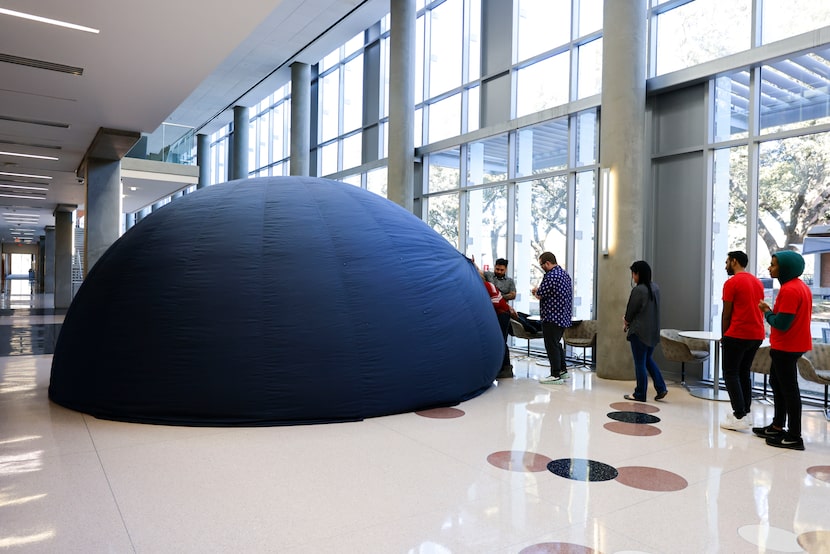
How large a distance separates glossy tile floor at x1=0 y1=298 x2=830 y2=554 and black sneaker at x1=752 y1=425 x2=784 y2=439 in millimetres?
195

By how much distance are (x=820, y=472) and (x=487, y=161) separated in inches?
353

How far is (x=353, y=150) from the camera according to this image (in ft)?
55.1

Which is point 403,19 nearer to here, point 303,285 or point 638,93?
point 638,93

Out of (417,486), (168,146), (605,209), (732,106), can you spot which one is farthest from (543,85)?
(168,146)

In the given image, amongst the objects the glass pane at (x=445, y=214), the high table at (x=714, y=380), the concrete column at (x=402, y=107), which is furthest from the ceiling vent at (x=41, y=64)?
the high table at (x=714, y=380)

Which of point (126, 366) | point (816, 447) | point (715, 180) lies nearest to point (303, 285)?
point (126, 366)

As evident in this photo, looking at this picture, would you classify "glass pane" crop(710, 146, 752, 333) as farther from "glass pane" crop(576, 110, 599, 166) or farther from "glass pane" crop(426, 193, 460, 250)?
"glass pane" crop(426, 193, 460, 250)

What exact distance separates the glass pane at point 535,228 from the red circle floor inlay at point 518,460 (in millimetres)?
6404

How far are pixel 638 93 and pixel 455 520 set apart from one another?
21.9ft

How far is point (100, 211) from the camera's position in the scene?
39.9 feet

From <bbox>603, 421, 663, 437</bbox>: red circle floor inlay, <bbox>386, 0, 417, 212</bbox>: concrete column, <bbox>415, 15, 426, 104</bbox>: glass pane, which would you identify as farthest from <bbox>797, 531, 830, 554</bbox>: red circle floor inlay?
<bbox>415, 15, 426, 104</bbox>: glass pane

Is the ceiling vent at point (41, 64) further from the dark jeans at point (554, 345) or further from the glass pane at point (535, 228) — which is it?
the glass pane at point (535, 228)

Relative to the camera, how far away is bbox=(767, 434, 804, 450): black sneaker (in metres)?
4.73

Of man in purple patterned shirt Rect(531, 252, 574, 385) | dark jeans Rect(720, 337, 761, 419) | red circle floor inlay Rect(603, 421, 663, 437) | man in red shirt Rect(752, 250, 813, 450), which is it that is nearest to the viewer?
man in red shirt Rect(752, 250, 813, 450)
